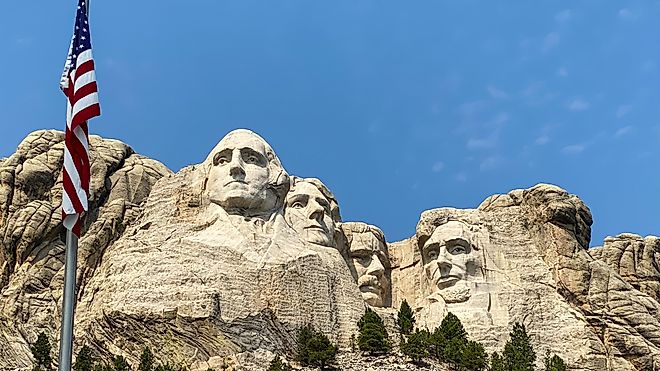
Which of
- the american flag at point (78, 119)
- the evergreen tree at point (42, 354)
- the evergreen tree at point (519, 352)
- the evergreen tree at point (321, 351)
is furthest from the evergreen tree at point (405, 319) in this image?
the american flag at point (78, 119)

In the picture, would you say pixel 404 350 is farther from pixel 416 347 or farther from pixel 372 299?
pixel 372 299

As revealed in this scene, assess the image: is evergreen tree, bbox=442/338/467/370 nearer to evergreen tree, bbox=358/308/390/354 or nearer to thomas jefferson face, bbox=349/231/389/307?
evergreen tree, bbox=358/308/390/354

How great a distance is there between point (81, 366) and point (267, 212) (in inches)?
233

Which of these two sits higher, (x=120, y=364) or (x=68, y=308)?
(x=120, y=364)

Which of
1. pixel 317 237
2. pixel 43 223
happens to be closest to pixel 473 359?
pixel 317 237

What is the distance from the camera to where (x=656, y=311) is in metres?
29.3

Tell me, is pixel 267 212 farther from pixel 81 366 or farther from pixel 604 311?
pixel 604 311

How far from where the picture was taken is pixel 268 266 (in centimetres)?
2608

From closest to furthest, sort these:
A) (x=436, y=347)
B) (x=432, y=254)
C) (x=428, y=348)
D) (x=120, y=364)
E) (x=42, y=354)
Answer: (x=120, y=364) → (x=42, y=354) → (x=428, y=348) → (x=436, y=347) → (x=432, y=254)

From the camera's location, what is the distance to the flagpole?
13.2 metres

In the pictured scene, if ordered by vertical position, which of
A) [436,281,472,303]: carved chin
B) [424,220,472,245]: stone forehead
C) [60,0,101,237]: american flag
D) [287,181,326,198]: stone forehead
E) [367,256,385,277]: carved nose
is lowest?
[60,0,101,237]: american flag

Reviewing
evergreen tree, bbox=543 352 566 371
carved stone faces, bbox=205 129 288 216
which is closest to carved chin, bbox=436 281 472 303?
evergreen tree, bbox=543 352 566 371

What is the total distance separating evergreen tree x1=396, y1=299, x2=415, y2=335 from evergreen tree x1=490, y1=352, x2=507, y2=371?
1.84 meters

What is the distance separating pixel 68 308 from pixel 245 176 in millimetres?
13848
